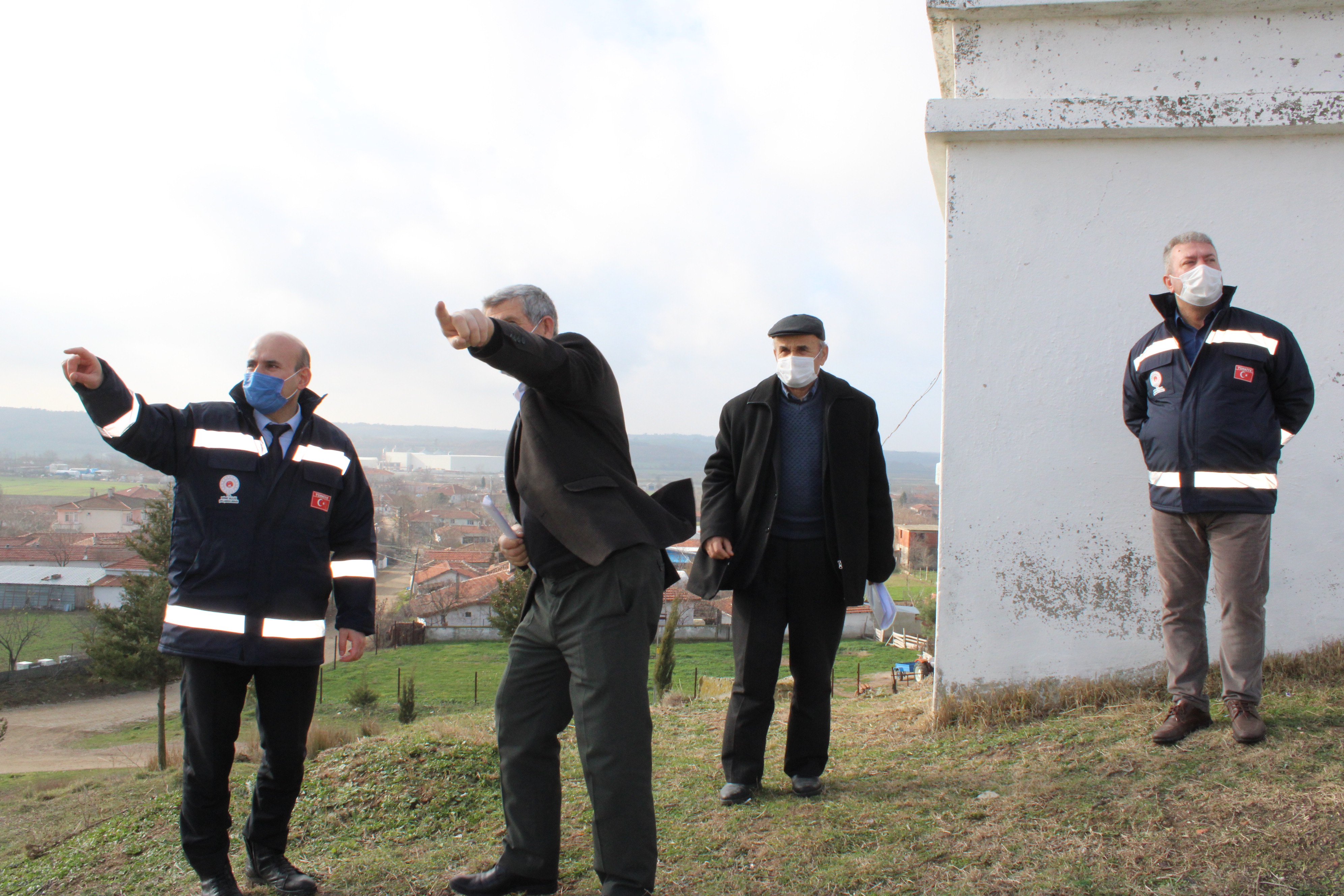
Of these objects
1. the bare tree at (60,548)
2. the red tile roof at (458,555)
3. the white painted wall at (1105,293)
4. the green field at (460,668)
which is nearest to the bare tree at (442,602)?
the green field at (460,668)

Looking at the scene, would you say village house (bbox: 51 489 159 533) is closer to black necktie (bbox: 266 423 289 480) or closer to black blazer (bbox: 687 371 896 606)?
black necktie (bbox: 266 423 289 480)

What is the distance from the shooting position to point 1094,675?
403 cm

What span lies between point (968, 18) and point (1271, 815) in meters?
3.77

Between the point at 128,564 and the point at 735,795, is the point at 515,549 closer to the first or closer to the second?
the point at 735,795

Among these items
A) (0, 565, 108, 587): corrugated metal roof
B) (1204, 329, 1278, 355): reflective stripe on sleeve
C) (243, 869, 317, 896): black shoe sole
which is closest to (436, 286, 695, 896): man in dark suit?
(243, 869, 317, 896): black shoe sole

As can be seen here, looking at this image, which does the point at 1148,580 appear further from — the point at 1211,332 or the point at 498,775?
the point at 498,775

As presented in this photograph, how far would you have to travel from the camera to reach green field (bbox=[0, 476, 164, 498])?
70.8 metres

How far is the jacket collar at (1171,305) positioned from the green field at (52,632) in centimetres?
4048

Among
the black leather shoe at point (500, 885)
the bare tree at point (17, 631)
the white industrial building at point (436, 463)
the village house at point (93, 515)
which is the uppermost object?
the white industrial building at point (436, 463)

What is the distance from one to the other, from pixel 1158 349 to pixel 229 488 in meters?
3.55

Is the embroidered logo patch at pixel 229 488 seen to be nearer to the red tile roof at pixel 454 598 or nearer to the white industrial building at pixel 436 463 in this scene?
the red tile roof at pixel 454 598

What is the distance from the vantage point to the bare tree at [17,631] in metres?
37.8

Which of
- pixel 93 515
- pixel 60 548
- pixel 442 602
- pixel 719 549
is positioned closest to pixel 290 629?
pixel 719 549

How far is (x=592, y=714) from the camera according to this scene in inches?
92.7
